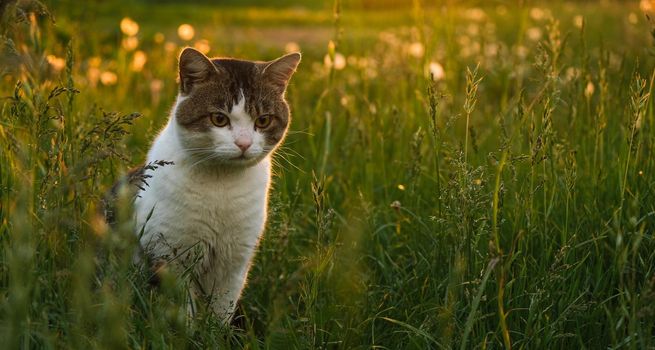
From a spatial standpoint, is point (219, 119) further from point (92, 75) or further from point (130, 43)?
point (130, 43)

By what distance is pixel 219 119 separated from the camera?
2.70 metres

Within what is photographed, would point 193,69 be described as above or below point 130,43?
above

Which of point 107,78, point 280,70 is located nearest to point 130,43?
point 107,78

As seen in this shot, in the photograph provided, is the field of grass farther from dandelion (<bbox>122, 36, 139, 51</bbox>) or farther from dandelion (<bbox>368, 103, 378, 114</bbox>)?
dandelion (<bbox>122, 36, 139, 51</bbox>)

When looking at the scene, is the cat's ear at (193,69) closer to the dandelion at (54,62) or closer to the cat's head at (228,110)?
the cat's head at (228,110)

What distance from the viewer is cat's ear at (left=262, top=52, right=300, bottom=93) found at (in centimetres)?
290

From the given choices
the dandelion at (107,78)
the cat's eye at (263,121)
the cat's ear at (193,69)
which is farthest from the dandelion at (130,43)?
the cat's eye at (263,121)

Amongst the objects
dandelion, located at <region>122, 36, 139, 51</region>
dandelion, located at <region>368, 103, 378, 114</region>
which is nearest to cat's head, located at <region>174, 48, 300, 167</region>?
dandelion, located at <region>368, 103, 378, 114</region>

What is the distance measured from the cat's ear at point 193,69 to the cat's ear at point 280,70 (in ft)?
0.79

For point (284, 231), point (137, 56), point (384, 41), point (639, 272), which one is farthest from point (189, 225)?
point (384, 41)

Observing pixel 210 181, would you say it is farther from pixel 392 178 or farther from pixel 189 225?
pixel 392 178

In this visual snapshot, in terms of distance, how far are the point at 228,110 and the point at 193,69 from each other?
0.22 m

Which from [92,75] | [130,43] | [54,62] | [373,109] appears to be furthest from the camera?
[130,43]

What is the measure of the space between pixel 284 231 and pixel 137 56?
4305 mm
